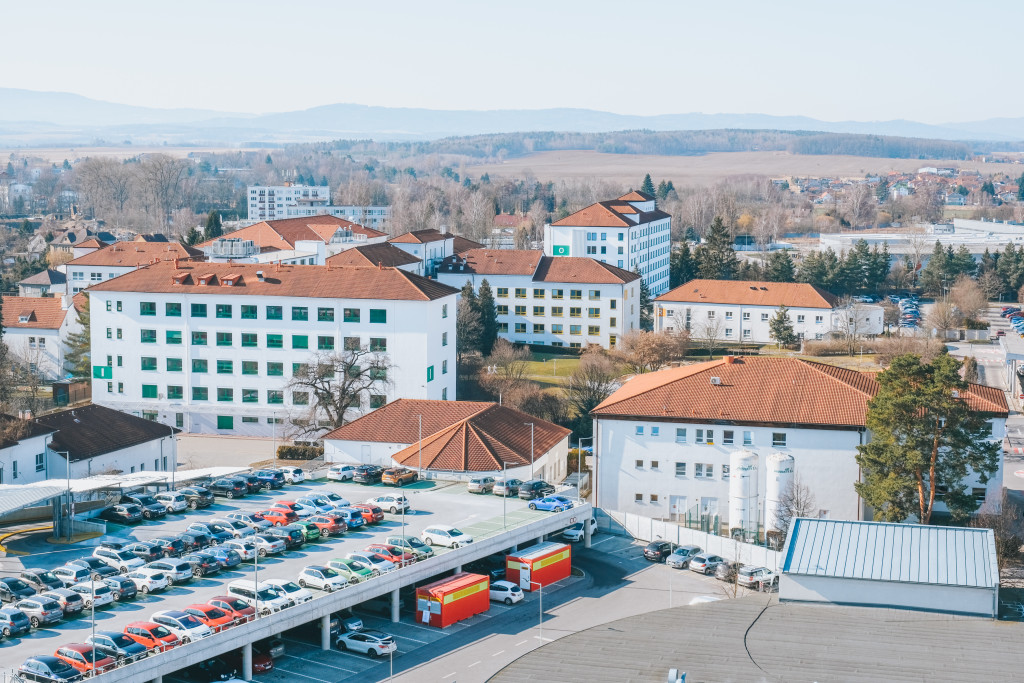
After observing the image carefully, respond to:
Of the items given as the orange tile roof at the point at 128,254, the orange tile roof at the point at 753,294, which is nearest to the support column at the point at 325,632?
the orange tile roof at the point at 753,294

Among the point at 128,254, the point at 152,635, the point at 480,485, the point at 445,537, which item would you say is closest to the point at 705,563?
the point at 445,537

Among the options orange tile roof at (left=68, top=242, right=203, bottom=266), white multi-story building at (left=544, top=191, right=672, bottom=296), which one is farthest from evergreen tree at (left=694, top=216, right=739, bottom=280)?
orange tile roof at (left=68, top=242, right=203, bottom=266)

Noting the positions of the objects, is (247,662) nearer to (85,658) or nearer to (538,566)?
(85,658)

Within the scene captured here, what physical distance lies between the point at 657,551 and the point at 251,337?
78.3 ft

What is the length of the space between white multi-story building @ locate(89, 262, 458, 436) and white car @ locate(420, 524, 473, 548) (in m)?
19.2

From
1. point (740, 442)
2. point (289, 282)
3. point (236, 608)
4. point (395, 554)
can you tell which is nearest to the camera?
point (236, 608)

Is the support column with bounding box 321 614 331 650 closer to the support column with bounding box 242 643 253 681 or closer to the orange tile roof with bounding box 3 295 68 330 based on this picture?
the support column with bounding box 242 643 253 681

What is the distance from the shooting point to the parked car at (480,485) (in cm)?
3969

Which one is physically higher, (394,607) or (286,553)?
(286,553)

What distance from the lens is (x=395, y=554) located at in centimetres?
3212

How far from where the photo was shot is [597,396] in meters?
52.4

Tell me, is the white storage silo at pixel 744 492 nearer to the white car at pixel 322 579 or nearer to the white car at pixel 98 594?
the white car at pixel 322 579

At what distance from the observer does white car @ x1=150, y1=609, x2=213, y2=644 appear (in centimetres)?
2659

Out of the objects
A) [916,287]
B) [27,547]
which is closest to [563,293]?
[916,287]
